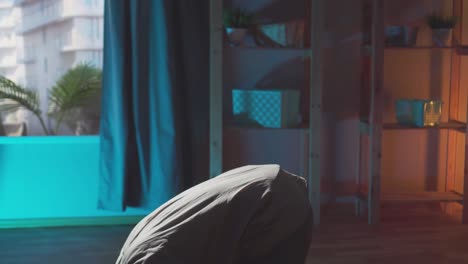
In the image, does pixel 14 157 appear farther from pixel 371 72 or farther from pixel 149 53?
pixel 371 72

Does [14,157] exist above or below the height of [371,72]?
below

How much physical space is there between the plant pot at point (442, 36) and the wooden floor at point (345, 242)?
1038 mm

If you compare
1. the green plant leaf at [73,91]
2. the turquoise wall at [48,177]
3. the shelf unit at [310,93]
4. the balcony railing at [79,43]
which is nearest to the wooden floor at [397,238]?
the shelf unit at [310,93]

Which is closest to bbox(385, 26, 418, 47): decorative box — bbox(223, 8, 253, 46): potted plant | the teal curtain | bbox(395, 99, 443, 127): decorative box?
bbox(395, 99, 443, 127): decorative box

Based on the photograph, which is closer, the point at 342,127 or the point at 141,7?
the point at 141,7

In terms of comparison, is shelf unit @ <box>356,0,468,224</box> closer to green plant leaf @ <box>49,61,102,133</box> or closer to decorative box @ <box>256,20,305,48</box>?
decorative box @ <box>256,20,305,48</box>

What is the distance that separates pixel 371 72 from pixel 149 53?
1.26 m

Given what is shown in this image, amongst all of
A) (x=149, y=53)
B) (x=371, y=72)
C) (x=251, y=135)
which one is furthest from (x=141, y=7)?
(x=371, y=72)

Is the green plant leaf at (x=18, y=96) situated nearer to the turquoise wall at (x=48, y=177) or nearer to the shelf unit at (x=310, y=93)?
the turquoise wall at (x=48, y=177)

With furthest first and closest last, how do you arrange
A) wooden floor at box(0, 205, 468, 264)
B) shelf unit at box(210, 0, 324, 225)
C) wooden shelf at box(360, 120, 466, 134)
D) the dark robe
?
wooden shelf at box(360, 120, 466, 134) → shelf unit at box(210, 0, 324, 225) → wooden floor at box(0, 205, 468, 264) → the dark robe

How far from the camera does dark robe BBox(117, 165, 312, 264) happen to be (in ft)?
4.60

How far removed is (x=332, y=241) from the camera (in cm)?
349

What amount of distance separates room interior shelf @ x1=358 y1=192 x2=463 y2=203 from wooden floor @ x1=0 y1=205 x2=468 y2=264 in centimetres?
13

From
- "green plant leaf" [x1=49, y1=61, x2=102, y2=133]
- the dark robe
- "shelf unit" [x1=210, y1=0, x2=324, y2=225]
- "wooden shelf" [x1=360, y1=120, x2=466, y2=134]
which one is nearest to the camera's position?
the dark robe
